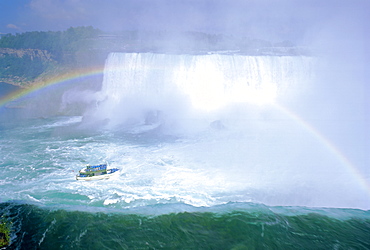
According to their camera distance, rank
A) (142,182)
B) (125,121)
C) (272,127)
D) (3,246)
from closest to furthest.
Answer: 1. (3,246)
2. (142,182)
3. (272,127)
4. (125,121)

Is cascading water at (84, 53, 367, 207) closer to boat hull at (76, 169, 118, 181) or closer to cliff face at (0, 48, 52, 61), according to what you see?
boat hull at (76, 169, 118, 181)

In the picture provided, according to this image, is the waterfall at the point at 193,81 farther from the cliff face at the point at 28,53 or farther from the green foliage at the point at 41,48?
the cliff face at the point at 28,53

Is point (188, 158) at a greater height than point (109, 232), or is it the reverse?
point (188, 158)

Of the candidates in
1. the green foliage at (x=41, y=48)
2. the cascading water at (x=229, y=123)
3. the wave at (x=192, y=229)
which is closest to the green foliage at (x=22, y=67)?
the green foliage at (x=41, y=48)

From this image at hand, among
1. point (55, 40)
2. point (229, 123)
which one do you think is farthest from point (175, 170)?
point (55, 40)

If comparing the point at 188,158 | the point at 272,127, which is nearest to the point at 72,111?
the point at 188,158

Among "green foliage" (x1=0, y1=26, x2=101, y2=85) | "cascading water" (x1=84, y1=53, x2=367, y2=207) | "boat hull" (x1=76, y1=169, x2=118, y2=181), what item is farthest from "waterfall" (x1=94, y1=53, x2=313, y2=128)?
"boat hull" (x1=76, y1=169, x2=118, y2=181)

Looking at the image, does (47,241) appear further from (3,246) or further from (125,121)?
(125,121)
